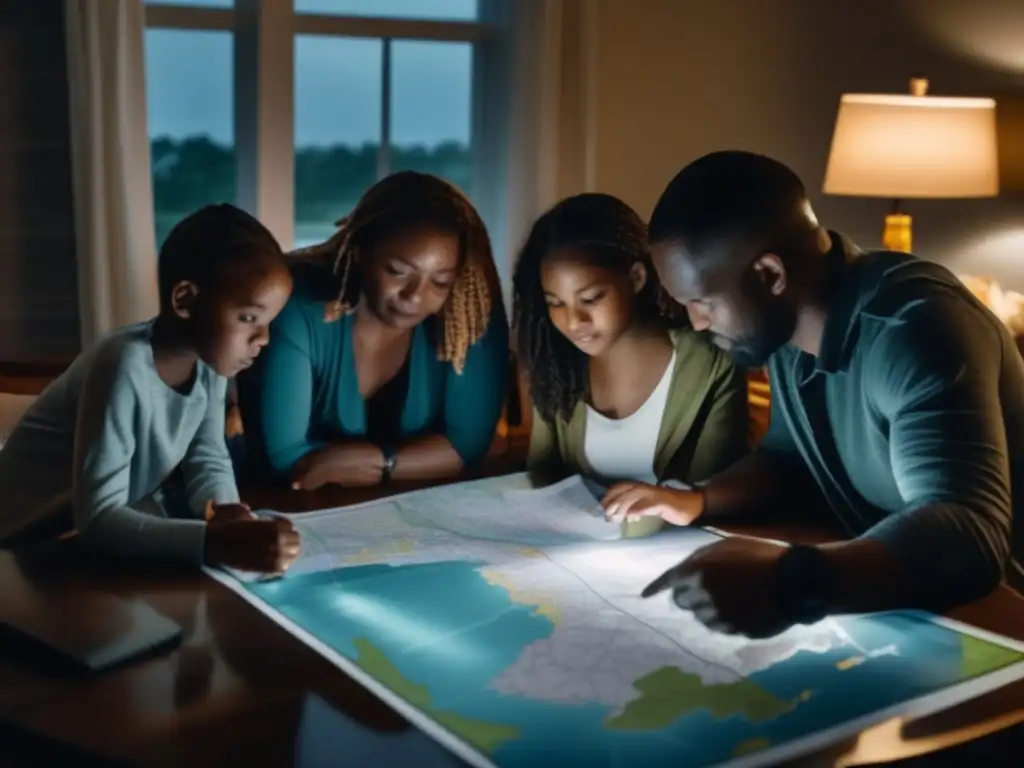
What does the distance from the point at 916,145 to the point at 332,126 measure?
1.43 meters

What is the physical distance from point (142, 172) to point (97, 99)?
18 centimetres

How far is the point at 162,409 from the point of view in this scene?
3.76 feet

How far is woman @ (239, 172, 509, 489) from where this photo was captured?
1.35 meters

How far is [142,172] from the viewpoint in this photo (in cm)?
267

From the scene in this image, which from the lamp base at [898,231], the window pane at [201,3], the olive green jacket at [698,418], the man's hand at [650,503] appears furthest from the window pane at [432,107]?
the man's hand at [650,503]

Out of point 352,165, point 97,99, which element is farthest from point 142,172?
point 352,165

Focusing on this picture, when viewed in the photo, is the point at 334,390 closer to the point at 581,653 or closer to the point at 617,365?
the point at 617,365

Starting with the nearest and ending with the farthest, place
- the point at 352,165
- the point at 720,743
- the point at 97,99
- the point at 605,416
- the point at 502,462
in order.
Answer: the point at 720,743 < the point at 605,416 < the point at 502,462 < the point at 97,99 < the point at 352,165

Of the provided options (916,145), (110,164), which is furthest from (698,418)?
(916,145)

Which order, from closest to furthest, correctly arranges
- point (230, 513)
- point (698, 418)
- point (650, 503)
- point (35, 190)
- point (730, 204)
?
point (730, 204) < point (230, 513) < point (650, 503) < point (698, 418) < point (35, 190)

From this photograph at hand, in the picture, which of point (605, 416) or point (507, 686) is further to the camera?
point (605, 416)

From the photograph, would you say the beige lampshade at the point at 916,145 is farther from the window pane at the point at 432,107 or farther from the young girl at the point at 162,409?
the young girl at the point at 162,409

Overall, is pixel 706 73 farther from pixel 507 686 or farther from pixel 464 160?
pixel 507 686

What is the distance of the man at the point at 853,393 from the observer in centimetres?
96
